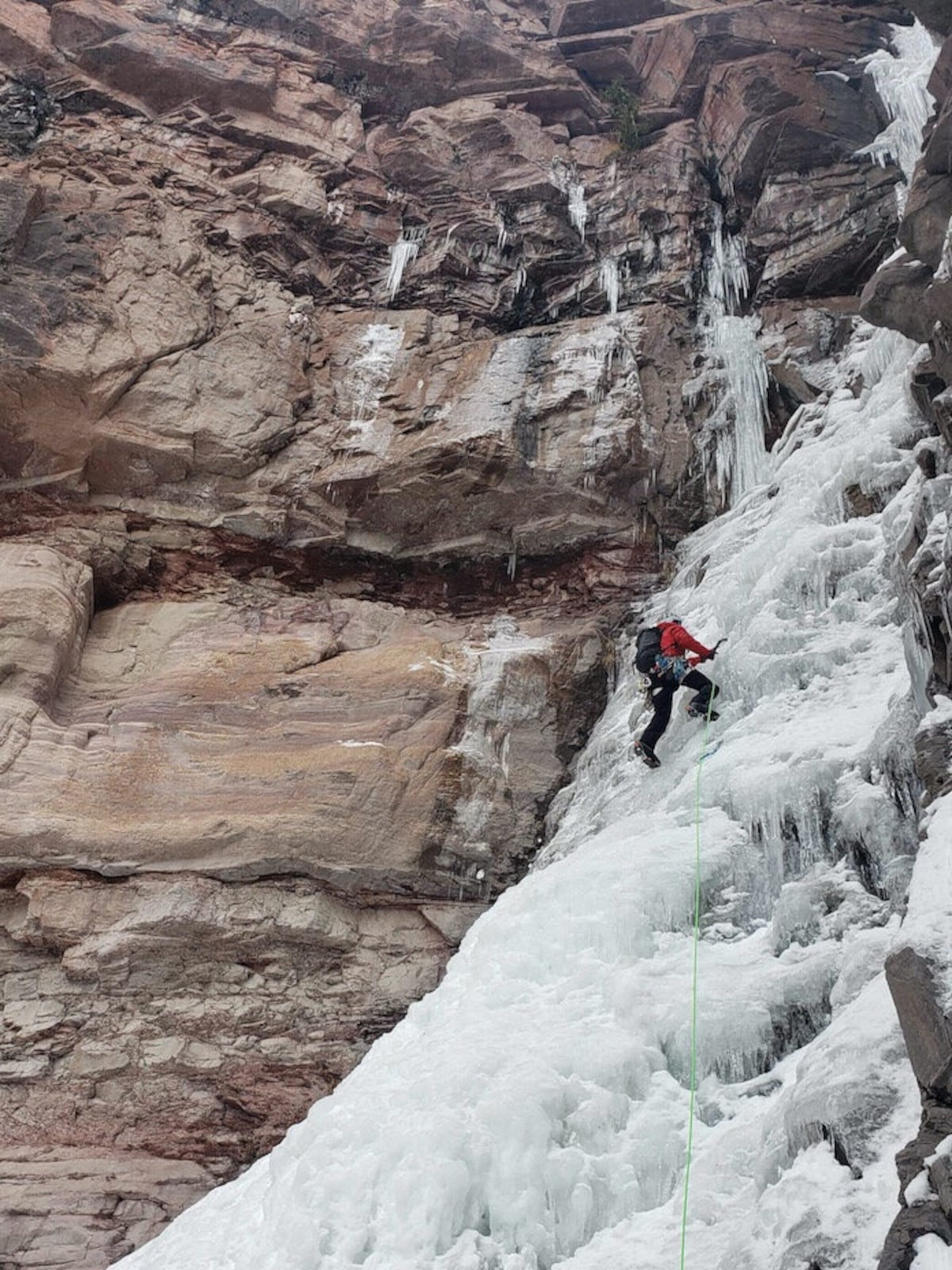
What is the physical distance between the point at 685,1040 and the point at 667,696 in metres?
3.31

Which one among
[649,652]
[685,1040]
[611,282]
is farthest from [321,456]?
[685,1040]

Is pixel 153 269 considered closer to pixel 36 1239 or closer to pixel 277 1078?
pixel 277 1078

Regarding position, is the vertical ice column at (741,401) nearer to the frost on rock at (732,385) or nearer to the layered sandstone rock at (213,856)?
the frost on rock at (732,385)

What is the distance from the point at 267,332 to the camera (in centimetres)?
1355

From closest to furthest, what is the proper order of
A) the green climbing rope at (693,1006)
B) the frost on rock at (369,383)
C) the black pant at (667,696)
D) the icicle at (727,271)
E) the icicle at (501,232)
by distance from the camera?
the green climbing rope at (693,1006) → the black pant at (667,696) → the frost on rock at (369,383) → the icicle at (727,271) → the icicle at (501,232)

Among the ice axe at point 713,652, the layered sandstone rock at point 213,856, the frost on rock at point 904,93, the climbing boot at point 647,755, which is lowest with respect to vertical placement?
the layered sandstone rock at point 213,856

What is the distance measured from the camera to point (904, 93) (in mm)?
15500

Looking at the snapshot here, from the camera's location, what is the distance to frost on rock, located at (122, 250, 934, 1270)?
4.60m

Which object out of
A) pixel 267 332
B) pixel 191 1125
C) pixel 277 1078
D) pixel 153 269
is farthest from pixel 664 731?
pixel 153 269

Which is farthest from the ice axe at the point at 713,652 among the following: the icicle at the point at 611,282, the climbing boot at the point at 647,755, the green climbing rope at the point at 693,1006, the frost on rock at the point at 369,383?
the icicle at the point at 611,282

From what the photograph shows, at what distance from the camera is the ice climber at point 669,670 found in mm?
8469

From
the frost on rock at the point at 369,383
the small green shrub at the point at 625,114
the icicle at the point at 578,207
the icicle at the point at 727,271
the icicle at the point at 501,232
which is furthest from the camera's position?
the small green shrub at the point at 625,114

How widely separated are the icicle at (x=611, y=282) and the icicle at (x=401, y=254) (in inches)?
103

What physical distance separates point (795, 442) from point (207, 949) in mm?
7592
